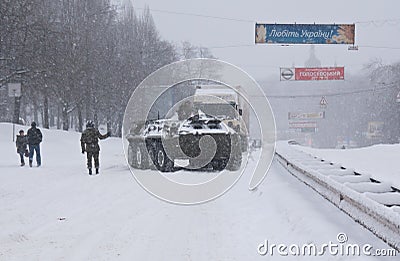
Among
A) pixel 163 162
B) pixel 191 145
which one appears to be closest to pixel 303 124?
pixel 163 162

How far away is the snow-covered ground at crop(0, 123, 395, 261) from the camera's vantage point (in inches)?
267

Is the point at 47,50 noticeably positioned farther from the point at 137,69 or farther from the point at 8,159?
the point at 137,69

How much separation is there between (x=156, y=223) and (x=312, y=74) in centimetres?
2445

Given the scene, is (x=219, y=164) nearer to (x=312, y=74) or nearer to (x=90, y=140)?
(x=90, y=140)

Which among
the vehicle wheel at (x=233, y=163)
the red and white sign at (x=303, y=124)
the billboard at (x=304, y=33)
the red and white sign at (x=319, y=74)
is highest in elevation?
the billboard at (x=304, y=33)

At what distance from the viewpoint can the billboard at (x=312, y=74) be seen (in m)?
31.5

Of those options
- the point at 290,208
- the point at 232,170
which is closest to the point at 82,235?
the point at 290,208

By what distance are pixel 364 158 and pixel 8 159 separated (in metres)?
14.7

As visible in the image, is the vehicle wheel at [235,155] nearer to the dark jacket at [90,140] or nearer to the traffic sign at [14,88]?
the dark jacket at [90,140]

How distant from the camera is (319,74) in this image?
31.7m

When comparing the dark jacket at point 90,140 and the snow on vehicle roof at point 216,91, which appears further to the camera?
the snow on vehicle roof at point 216,91

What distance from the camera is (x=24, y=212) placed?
985 cm

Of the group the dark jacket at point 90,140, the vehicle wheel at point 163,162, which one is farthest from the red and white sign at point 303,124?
the dark jacket at point 90,140

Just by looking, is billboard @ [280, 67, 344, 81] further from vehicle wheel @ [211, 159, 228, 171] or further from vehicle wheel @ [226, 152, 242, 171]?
vehicle wheel @ [211, 159, 228, 171]
